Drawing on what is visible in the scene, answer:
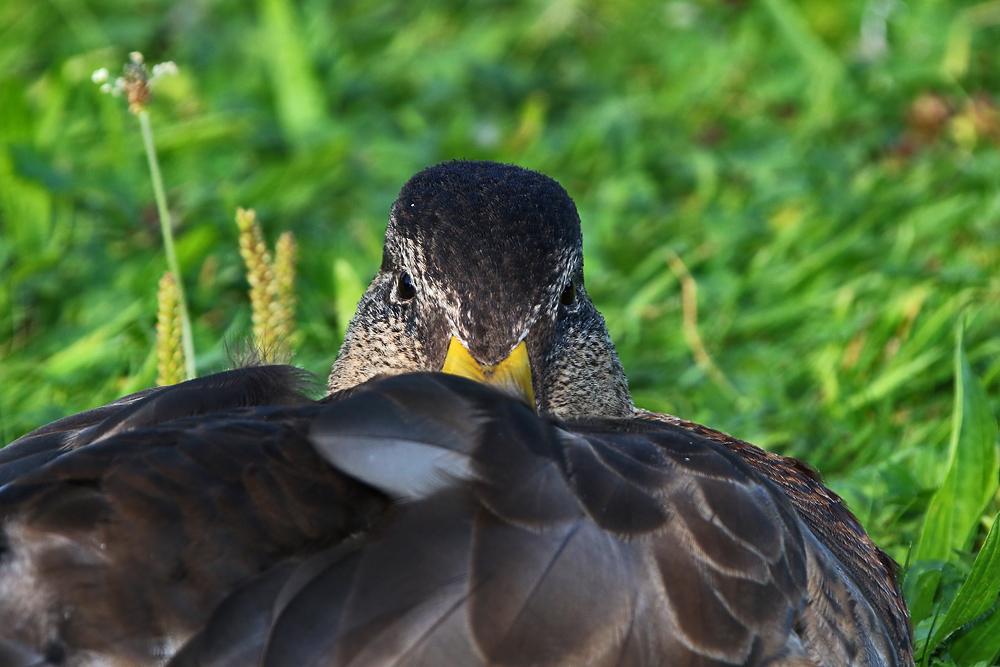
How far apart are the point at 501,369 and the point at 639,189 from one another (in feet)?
10.8

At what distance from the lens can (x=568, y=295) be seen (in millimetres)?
3041

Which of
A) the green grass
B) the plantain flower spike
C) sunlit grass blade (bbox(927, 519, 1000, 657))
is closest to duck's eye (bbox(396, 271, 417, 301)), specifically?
the plantain flower spike

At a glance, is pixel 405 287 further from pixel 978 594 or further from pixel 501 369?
pixel 978 594

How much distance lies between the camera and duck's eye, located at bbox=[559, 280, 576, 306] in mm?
3000

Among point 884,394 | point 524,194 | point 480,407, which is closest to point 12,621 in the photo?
point 480,407

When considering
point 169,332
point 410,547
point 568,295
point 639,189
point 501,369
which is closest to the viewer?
point 410,547

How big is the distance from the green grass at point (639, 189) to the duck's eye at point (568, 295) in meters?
1.18

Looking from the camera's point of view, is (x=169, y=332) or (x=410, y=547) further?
(x=169, y=332)

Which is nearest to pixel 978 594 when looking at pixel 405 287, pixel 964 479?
pixel 964 479

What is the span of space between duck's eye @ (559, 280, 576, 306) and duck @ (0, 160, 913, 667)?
70cm

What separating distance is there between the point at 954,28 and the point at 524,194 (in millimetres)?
4880

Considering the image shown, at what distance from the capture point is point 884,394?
423 centimetres

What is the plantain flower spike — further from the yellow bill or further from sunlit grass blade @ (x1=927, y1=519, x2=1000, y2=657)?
sunlit grass blade @ (x1=927, y1=519, x2=1000, y2=657)

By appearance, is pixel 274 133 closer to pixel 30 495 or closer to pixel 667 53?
pixel 667 53
